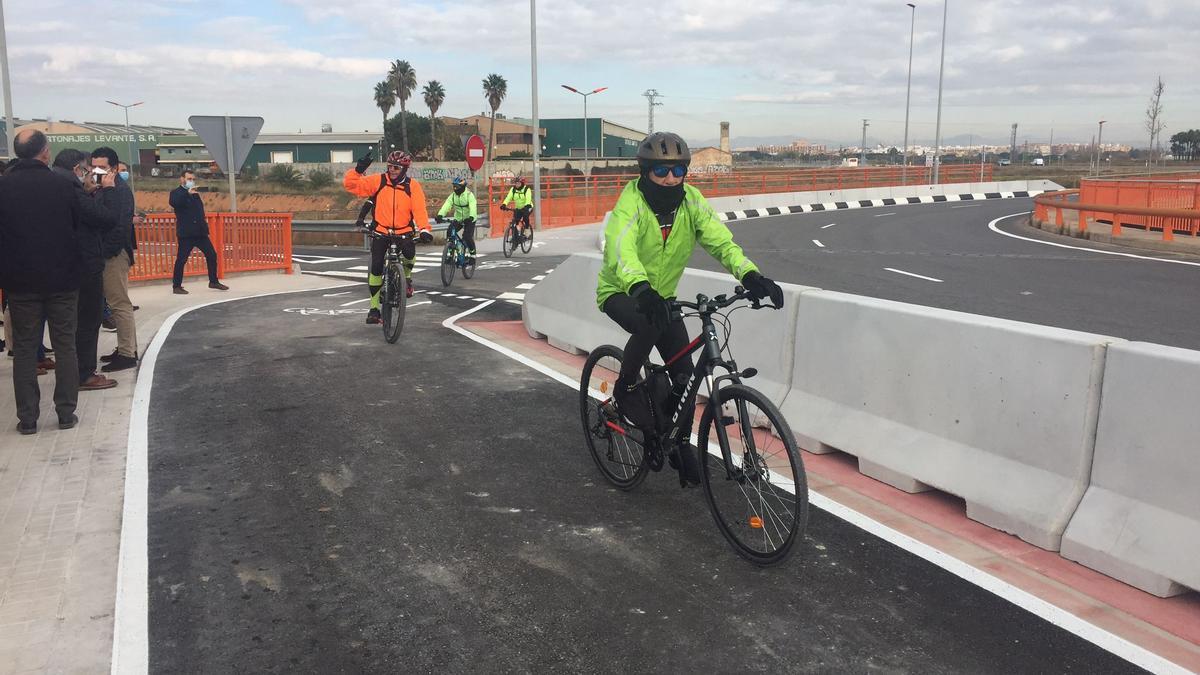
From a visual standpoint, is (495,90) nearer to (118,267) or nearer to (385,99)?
(385,99)

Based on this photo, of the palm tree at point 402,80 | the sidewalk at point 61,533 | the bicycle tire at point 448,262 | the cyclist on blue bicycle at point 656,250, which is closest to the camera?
the sidewalk at point 61,533

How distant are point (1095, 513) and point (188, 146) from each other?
137556mm

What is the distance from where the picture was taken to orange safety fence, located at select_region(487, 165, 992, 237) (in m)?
32.5

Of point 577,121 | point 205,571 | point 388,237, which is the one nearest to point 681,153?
point 205,571

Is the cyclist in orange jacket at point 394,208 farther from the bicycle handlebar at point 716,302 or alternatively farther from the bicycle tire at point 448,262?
the bicycle handlebar at point 716,302

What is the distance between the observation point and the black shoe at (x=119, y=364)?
9.02 meters

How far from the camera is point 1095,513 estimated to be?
14.5 ft

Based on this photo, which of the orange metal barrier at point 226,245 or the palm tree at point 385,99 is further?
the palm tree at point 385,99

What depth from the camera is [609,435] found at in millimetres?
5676

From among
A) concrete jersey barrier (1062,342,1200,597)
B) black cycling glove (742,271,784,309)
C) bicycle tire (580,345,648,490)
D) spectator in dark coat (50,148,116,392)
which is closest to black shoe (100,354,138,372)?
spectator in dark coat (50,148,116,392)

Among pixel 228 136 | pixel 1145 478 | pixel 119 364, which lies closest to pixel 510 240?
pixel 228 136

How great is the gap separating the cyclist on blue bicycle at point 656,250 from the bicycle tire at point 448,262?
11528 mm

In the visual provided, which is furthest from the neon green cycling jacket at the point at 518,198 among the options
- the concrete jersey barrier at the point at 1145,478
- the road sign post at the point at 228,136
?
the concrete jersey barrier at the point at 1145,478

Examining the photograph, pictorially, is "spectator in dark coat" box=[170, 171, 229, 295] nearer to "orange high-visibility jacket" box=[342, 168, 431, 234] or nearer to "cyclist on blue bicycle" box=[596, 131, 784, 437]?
"orange high-visibility jacket" box=[342, 168, 431, 234]
